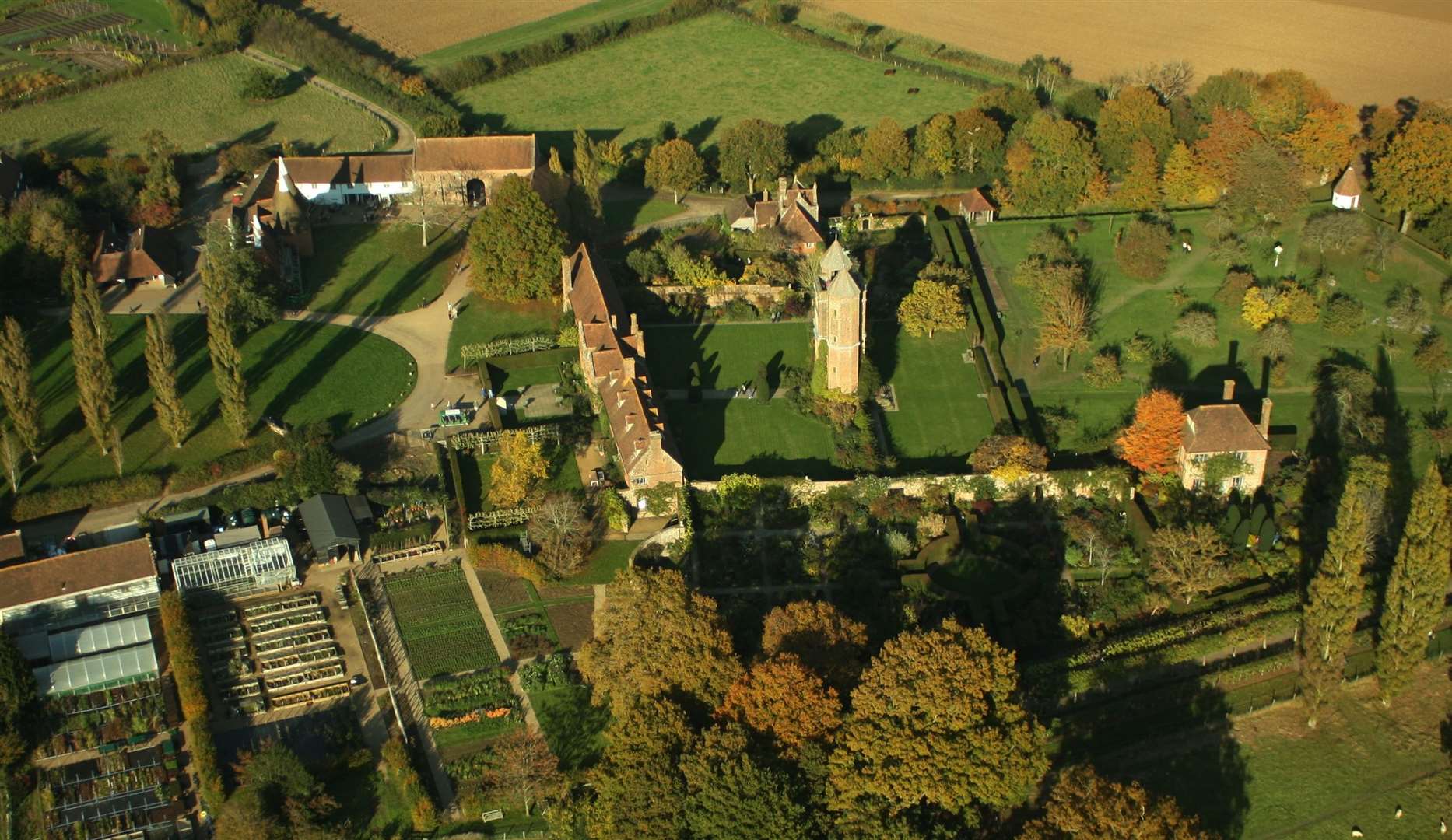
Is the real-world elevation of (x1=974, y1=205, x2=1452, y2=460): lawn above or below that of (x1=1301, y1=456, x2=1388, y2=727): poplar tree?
above

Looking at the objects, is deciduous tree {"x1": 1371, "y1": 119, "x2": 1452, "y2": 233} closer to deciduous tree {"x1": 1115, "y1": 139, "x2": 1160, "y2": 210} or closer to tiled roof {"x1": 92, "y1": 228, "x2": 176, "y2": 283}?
deciduous tree {"x1": 1115, "y1": 139, "x2": 1160, "y2": 210}

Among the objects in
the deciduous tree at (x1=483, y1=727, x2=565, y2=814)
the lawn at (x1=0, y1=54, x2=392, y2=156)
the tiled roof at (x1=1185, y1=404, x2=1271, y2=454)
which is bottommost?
the deciduous tree at (x1=483, y1=727, x2=565, y2=814)

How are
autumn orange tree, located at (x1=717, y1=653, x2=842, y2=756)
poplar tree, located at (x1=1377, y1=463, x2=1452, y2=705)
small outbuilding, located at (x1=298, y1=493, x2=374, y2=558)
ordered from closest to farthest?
autumn orange tree, located at (x1=717, y1=653, x2=842, y2=756)
poplar tree, located at (x1=1377, y1=463, x2=1452, y2=705)
small outbuilding, located at (x1=298, y1=493, x2=374, y2=558)

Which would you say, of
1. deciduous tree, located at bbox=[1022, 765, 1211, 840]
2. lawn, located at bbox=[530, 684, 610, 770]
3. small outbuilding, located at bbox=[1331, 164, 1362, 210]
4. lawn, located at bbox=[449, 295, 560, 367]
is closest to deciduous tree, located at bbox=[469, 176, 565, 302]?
lawn, located at bbox=[449, 295, 560, 367]

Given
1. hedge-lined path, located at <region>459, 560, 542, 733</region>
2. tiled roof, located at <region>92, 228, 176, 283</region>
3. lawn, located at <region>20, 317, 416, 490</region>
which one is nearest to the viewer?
hedge-lined path, located at <region>459, 560, 542, 733</region>

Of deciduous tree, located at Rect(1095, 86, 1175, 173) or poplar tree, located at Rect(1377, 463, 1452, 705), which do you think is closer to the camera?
poplar tree, located at Rect(1377, 463, 1452, 705)

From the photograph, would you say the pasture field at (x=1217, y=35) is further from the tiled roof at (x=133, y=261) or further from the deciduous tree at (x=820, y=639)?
the deciduous tree at (x=820, y=639)

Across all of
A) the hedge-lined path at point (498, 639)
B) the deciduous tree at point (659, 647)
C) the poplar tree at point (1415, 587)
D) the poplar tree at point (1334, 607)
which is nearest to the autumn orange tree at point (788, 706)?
the deciduous tree at point (659, 647)
